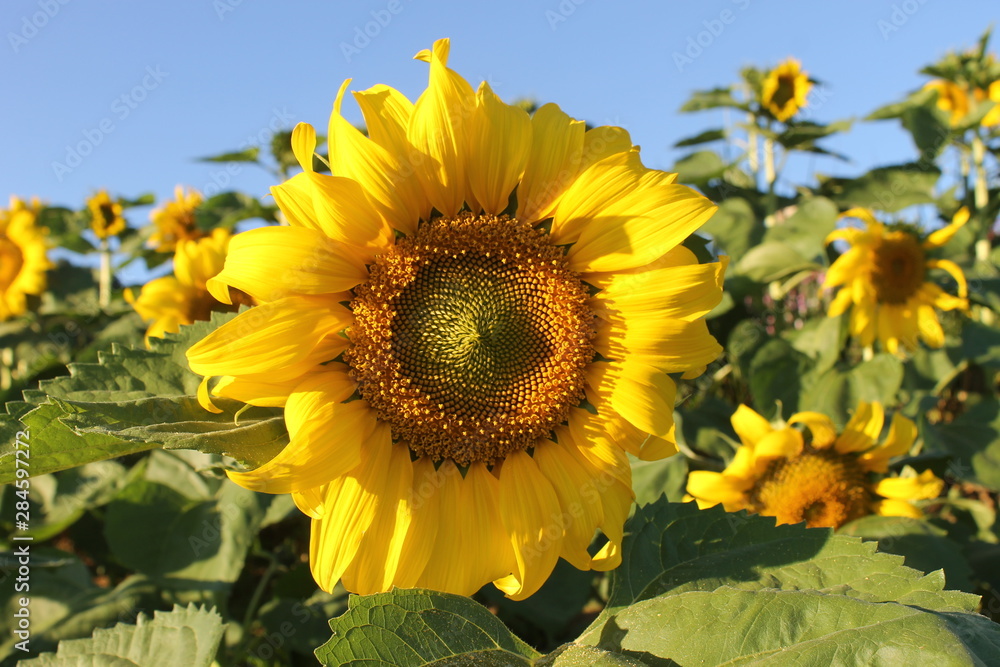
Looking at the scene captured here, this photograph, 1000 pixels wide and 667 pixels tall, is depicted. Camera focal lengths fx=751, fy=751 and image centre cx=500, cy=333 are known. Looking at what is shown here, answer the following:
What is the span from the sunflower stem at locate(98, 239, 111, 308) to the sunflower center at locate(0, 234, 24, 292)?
523 mm

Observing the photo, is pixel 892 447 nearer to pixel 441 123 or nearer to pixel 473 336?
pixel 473 336

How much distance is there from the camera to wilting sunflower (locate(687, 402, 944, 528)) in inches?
97.2

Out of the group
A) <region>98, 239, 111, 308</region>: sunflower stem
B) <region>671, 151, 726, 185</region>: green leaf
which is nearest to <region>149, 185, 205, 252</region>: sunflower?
<region>98, 239, 111, 308</region>: sunflower stem

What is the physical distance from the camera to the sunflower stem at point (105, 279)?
5.44 m

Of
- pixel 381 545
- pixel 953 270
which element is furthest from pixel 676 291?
pixel 953 270

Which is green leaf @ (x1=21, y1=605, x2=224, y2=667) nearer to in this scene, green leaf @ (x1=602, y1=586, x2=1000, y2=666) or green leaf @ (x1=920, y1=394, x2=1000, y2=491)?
green leaf @ (x1=602, y1=586, x2=1000, y2=666)

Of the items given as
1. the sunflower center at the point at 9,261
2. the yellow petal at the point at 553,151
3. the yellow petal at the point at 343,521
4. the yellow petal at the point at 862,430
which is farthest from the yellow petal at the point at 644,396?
the sunflower center at the point at 9,261

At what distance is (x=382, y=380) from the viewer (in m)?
1.46

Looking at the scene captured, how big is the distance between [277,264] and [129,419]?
353 millimetres

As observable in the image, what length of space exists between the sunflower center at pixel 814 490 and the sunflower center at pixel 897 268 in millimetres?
1278

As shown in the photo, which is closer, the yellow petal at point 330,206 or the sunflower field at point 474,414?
the sunflower field at point 474,414

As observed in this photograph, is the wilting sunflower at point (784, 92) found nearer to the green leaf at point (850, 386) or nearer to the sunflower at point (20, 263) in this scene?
the green leaf at point (850, 386)

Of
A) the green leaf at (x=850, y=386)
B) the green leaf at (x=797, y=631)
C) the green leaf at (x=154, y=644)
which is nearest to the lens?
the green leaf at (x=797, y=631)

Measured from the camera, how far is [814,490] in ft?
8.22
